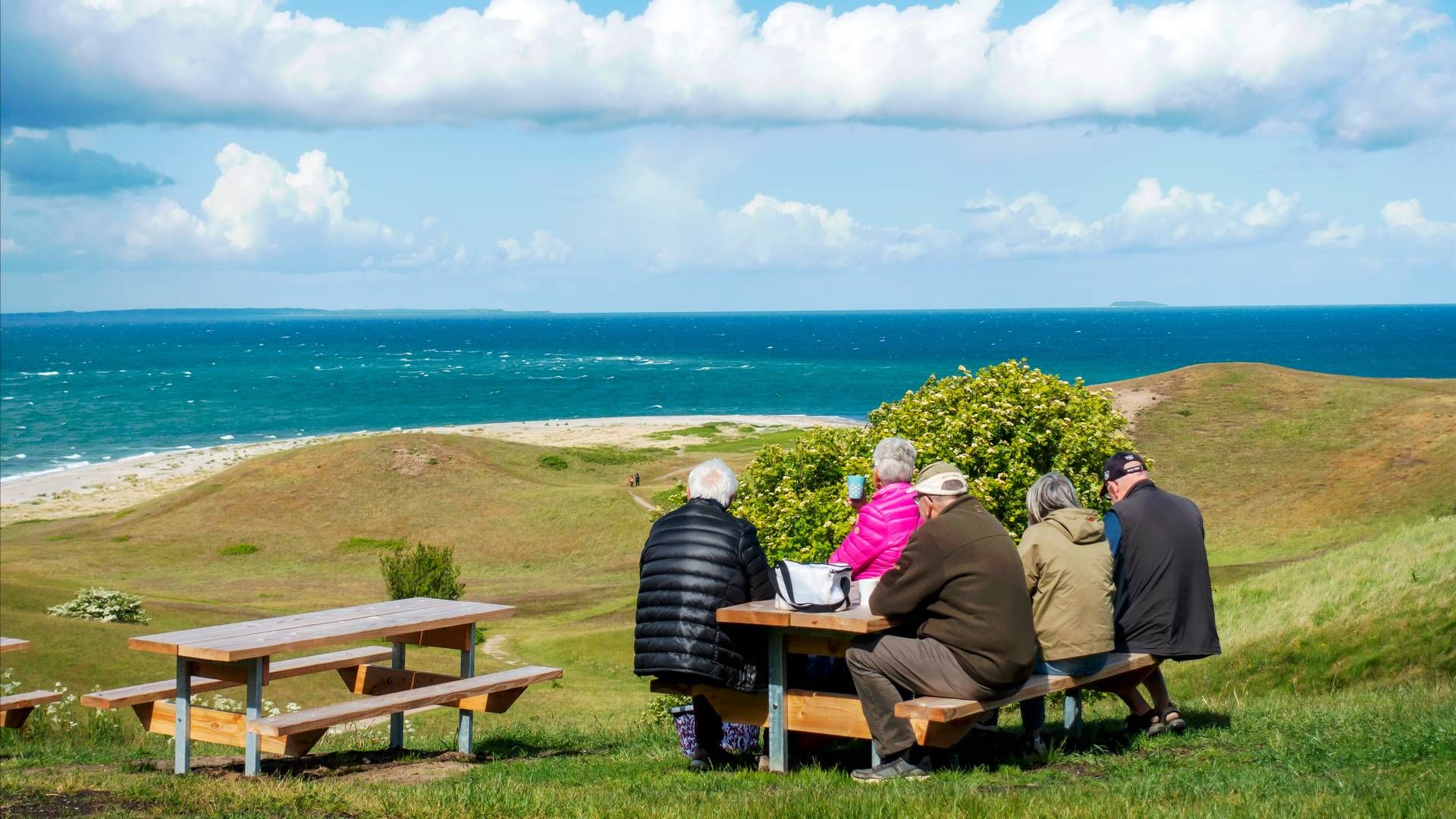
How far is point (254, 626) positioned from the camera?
1052 cm

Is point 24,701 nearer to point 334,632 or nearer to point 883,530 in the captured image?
point 334,632

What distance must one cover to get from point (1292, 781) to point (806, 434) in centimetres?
1557

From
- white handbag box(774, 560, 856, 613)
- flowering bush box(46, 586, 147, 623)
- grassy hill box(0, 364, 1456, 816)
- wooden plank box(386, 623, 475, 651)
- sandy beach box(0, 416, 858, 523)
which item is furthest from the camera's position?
sandy beach box(0, 416, 858, 523)

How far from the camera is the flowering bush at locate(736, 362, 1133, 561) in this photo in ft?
66.6

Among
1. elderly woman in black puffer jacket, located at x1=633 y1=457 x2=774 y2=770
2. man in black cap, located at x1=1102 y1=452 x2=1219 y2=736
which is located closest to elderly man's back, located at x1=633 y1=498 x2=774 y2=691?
elderly woman in black puffer jacket, located at x1=633 y1=457 x2=774 y2=770

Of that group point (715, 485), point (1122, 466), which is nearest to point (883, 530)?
point (715, 485)

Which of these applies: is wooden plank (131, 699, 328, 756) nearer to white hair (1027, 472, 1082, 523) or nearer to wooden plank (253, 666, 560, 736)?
wooden plank (253, 666, 560, 736)

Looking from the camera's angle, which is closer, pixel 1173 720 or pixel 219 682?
pixel 1173 720

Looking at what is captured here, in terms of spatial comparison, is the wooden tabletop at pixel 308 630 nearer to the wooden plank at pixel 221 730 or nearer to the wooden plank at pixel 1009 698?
the wooden plank at pixel 221 730

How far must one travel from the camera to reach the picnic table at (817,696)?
8.30 m

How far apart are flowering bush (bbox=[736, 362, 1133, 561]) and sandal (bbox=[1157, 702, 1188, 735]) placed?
31.5 feet

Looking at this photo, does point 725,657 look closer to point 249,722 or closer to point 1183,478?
point 249,722

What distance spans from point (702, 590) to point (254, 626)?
403cm

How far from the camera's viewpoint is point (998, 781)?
8328mm
